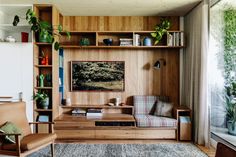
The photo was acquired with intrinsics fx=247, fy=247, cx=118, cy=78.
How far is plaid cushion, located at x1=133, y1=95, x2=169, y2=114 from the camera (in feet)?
17.3

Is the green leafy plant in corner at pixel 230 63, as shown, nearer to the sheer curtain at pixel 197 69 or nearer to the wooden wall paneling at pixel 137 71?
the sheer curtain at pixel 197 69

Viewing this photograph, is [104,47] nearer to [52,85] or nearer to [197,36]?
[52,85]

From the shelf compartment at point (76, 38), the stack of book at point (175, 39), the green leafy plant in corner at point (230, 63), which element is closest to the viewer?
the green leafy plant in corner at point (230, 63)

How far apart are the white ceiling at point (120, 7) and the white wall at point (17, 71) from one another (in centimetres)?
84

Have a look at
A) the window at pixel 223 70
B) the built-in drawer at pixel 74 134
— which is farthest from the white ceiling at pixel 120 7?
the built-in drawer at pixel 74 134

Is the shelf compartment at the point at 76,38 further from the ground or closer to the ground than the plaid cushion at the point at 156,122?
further from the ground

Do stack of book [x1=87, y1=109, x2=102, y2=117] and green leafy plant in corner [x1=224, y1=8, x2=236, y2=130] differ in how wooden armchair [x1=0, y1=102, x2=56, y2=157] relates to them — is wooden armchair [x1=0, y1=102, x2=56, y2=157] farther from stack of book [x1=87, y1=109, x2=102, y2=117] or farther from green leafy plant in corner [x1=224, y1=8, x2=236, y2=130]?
green leafy plant in corner [x1=224, y1=8, x2=236, y2=130]

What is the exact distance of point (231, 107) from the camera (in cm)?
409

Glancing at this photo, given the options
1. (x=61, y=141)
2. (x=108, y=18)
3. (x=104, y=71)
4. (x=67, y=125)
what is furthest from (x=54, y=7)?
(x=61, y=141)

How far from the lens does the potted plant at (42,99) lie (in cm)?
447

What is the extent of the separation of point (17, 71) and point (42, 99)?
68 cm

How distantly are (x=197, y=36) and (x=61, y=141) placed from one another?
10.4 ft

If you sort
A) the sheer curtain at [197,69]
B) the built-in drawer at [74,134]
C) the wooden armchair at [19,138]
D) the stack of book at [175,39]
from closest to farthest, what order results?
the wooden armchair at [19,138] < the sheer curtain at [197,69] < the built-in drawer at [74,134] < the stack of book at [175,39]

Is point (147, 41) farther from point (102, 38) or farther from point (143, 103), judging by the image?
point (143, 103)
